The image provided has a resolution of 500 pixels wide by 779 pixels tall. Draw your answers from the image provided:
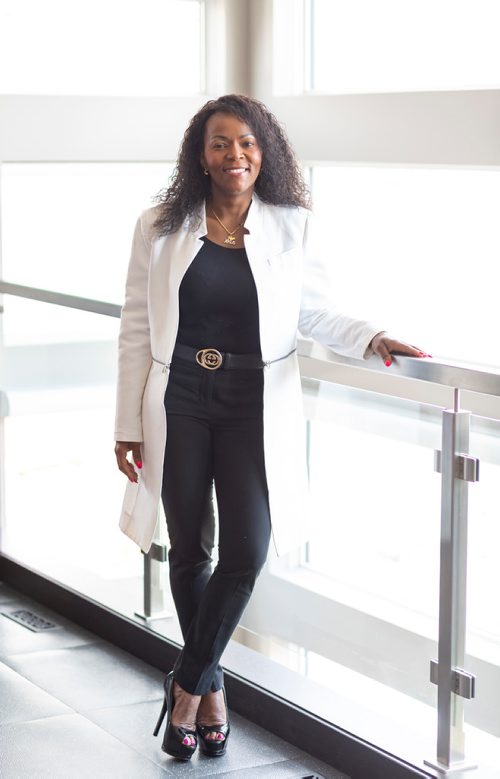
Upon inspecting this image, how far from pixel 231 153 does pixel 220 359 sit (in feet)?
1.52

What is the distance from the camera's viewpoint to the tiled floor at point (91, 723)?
291 centimetres


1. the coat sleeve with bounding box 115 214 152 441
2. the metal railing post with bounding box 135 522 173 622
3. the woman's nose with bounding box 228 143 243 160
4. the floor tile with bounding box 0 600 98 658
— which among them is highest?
the woman's nose with bounding box 228 143 243 160

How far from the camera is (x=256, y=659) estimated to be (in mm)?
3352

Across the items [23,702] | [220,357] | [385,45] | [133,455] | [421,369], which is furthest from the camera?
[385,45]

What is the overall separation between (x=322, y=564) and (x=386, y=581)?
364mm

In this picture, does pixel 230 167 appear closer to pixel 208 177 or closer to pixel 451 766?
pixel 208 177

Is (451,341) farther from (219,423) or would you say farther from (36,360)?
(219,423)

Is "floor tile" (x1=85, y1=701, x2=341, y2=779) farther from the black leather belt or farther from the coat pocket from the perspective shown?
the black leather belt

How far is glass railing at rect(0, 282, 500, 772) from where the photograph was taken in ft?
8.86

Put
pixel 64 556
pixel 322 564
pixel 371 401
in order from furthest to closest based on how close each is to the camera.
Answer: pixel 64 556 < pixel 322 564 < pixel 371 401

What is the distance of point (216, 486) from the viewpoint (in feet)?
9.50

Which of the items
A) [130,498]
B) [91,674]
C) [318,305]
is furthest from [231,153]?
[91,674]

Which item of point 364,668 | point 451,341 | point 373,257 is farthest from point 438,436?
point 373,257

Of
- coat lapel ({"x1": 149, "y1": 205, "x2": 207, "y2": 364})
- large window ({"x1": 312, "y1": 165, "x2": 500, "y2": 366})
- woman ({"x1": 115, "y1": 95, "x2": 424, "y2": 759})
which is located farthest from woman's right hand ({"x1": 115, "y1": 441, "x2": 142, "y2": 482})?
large window ({"x1": 312, "y1": 165, "x2": 500, "y2": 366})
